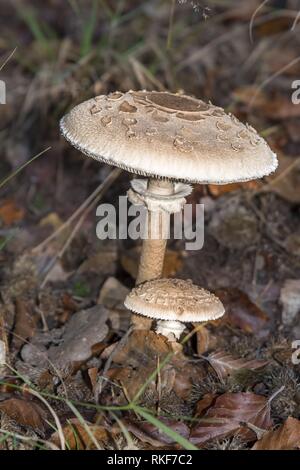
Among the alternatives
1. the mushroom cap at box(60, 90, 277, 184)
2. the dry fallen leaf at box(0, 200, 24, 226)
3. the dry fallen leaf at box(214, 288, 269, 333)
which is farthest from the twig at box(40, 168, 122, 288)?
the mushroom cap at box(60, 90, 277, 184)

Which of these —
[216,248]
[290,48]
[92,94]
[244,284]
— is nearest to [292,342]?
[244,284]

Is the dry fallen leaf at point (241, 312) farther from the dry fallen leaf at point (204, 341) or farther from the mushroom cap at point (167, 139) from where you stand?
the mushroom cap at point (167, 139)

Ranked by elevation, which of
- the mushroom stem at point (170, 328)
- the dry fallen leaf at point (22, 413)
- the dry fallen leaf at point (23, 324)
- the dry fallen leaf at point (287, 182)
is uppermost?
the dry fallen leaf at point (287, 182)

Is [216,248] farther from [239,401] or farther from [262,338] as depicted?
[239,401]

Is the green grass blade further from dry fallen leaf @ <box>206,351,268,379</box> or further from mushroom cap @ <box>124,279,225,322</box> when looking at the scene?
dry fallen leaf @ <box>206,351,268,379</box>

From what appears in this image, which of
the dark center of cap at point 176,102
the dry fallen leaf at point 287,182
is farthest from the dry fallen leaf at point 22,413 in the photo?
the dry fallen leaf at point 287,182

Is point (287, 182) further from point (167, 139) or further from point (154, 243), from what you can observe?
point (167, 139)

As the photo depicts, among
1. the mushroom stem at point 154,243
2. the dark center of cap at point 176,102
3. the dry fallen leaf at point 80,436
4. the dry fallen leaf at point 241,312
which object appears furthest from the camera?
the dry fallen leaf at point 241,312
